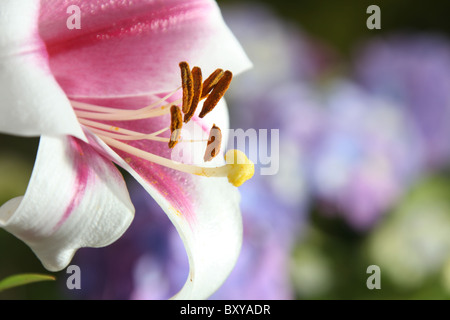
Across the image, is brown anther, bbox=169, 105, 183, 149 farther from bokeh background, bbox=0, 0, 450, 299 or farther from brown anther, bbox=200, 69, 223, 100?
bokeh background, bbox=0, 0, 450, 299

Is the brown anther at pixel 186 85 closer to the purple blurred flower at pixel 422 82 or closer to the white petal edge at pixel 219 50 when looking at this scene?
the white petal edge at pixel 219 50

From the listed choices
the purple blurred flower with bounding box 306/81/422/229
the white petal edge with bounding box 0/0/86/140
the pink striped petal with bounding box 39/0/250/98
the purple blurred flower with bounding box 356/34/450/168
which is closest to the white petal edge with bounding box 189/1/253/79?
the pink striped petal with bounding box 39/0/250/98

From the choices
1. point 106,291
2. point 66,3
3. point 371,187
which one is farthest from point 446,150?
→ point 66,3

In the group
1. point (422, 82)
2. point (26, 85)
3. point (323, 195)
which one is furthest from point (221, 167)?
point (422, 82)

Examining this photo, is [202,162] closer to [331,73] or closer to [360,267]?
[360,267]

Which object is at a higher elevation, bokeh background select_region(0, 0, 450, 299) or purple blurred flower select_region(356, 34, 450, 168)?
purple blurred flower select_region(356, 34, 450, 168)

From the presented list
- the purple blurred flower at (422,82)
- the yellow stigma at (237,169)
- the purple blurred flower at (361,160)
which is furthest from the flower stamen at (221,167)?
the purple blurred flower at (422,82)
